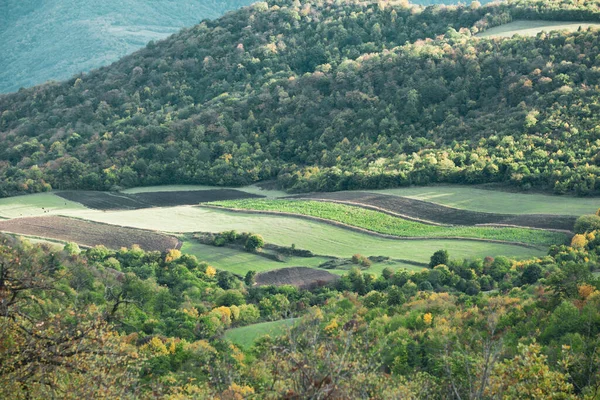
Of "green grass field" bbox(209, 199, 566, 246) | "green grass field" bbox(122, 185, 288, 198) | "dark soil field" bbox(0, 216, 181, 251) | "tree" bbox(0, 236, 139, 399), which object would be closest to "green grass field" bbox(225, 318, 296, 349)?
"dark soil field" bbox(0, 216, 181, 251)

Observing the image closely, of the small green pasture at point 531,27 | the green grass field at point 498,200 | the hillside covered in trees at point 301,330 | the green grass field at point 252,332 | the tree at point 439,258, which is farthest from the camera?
the small green pasture at point 531,27

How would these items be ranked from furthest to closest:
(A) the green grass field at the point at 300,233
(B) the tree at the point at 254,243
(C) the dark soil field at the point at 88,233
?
(C) the dark soil field at the point at 88,233, (B) the tree at the point at 254,243, (A) the green grass field at the point at 300,233

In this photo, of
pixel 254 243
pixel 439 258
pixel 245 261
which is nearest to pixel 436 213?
pixel 439 258

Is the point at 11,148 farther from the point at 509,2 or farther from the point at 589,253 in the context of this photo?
the point at 589,253

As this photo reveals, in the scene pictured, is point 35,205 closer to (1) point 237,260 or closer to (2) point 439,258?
(1) point 237,260

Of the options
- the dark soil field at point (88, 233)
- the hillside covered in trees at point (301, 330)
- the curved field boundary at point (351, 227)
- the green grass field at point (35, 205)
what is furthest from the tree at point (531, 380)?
the green grass field at point (35, 205)

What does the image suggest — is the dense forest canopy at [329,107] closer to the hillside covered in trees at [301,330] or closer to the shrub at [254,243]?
the shrub at [254,243]
